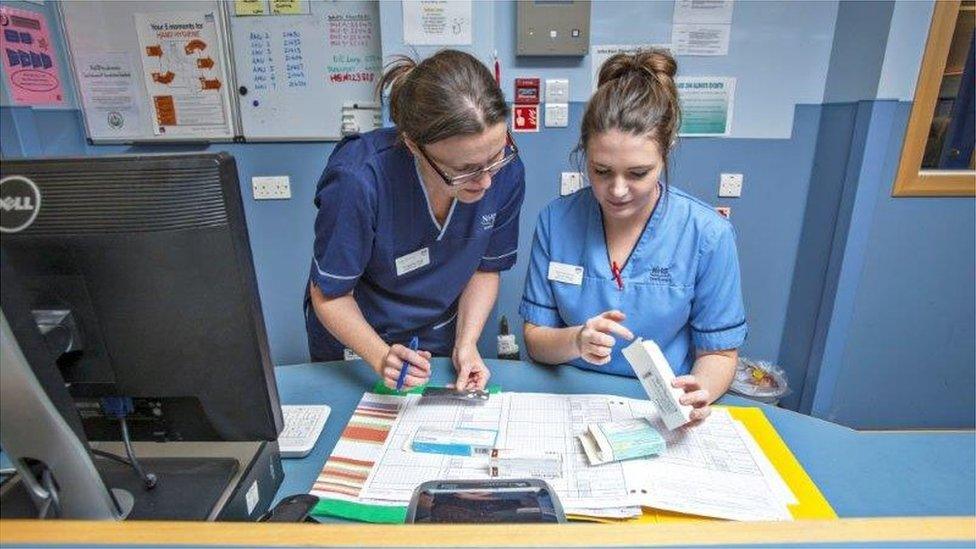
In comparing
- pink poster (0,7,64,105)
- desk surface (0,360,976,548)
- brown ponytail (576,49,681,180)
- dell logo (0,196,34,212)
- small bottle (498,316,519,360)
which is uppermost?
pink poster (0,7,64,105)

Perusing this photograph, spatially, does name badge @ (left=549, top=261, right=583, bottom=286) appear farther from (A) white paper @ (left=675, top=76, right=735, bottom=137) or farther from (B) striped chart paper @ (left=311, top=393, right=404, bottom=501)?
(A) white paper @ (left=675, top=76, right=735, bottom=137)

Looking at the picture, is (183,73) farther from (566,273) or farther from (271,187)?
(566,273)

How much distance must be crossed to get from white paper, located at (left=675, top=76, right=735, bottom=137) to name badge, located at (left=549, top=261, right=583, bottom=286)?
48.2 inches

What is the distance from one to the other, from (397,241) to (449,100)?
37cm

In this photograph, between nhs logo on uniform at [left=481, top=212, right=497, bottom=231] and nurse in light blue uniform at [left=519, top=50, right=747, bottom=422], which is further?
nhs logo on uniform at [left=481, top=212, right=497, bottom=231]

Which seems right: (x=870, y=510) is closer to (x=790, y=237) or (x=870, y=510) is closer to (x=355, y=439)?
(x=355, y=439)

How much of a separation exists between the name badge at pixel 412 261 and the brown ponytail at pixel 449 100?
303 mm

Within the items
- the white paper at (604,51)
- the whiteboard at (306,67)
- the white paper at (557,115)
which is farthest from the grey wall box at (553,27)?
the whiteboard at (306,67)

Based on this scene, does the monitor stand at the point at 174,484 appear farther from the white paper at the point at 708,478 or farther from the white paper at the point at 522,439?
the white paper at the point at 708,478

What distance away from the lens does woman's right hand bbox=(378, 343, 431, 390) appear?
98 centimetres

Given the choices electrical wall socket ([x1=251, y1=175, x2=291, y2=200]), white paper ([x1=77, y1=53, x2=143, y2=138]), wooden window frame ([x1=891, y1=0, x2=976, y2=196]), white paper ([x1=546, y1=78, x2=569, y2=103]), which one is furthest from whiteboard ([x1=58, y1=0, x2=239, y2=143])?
wooden window frame ([x1=891, y1=0, x2=976, y2=196])

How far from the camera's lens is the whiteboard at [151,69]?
216cm

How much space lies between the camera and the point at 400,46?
201 centimetres

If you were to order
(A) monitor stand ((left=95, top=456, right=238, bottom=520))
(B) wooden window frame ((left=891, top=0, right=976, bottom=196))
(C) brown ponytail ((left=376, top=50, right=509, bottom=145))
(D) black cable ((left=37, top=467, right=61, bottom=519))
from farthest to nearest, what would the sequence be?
(B) wooden window frame ((left=891, top=0, right=976, bottom=196)) → (C) brown ponytail ((left=376, top=50, right=509, bottom=145)) → (A) monitor stand ((left=95, top=456, right=238, bottom=520)) → (D) black cable ((left=37, top=467, right=61, bottom=519))
